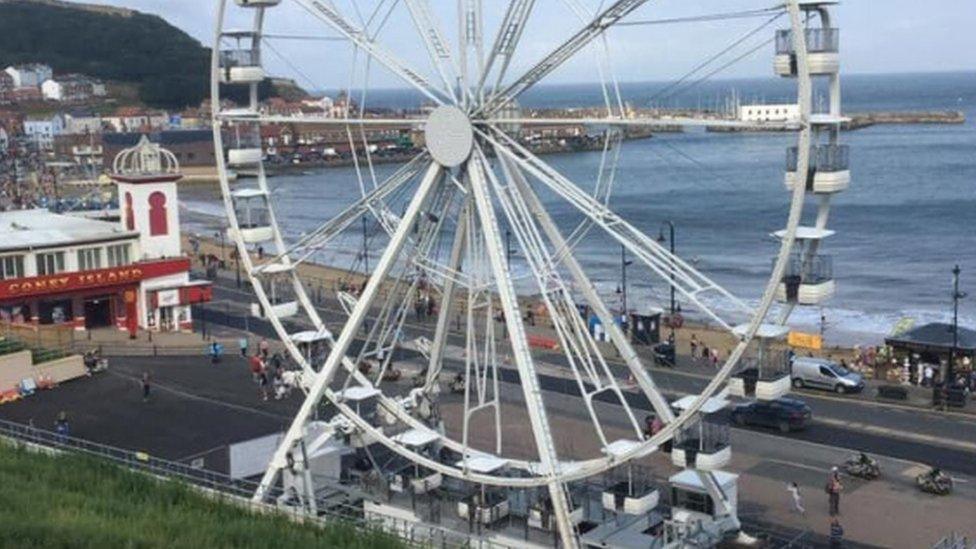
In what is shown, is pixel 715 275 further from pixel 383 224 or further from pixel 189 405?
pixel 383 224

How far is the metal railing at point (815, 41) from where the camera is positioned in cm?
2031

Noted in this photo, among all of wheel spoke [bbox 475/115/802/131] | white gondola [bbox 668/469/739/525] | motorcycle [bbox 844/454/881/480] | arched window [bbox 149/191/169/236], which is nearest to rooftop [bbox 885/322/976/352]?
motorcycle [bbox 844/454/881/480]

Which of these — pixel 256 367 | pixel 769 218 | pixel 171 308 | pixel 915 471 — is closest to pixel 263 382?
pixel 256 367

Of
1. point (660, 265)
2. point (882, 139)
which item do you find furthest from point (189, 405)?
point (882, 139)

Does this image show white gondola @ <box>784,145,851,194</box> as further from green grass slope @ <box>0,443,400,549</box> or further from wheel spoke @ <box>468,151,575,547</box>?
green grass slope @ <box>0,443,400,549</box>

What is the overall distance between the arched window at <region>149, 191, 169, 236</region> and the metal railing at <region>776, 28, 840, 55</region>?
34056 millimetres

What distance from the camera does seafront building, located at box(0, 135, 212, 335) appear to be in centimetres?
4681

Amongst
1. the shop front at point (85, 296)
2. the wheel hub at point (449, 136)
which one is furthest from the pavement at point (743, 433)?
the wheel hub at point (449, 136)

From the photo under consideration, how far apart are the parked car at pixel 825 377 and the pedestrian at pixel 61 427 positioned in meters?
20.3

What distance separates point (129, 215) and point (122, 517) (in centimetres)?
3132

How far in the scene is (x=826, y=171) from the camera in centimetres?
2058

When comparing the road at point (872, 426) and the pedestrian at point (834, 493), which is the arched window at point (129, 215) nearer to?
the road at point (872, 426)

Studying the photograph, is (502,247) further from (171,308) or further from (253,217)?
(171,308)

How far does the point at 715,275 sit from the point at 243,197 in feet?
162
